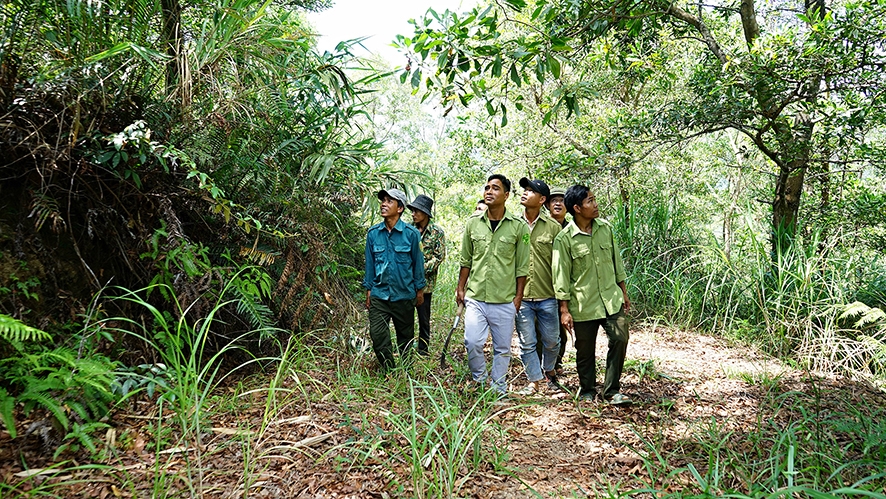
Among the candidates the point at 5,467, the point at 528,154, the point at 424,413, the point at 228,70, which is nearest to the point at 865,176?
the point at 528,154

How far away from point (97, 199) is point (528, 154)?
28.0ft

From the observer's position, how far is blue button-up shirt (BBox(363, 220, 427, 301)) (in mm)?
4426

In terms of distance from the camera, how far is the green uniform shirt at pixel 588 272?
4.12m

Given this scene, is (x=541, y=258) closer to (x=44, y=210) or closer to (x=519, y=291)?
(x=519, y=291)

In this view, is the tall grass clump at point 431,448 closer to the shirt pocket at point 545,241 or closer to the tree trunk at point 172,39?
the shirt pocket at point 545,241

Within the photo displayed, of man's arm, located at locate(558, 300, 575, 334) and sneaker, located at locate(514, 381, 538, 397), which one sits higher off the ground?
man's arm, located at locate(558, 300, 575, 334)

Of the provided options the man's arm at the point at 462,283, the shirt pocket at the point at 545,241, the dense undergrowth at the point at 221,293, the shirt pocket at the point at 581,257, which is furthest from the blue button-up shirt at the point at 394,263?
the shirt pocket at the point at 581,257

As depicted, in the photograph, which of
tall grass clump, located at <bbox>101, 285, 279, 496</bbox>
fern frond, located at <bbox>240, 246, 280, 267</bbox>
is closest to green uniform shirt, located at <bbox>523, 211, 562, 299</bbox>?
fern frond, located at <bbox>240, 246, 280, 267</bbox>

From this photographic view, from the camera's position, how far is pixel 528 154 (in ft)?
35.7

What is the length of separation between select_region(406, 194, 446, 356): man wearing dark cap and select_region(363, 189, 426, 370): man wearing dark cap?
58 cm

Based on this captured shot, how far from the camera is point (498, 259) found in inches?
167

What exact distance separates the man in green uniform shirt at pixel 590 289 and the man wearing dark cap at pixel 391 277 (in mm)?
1231

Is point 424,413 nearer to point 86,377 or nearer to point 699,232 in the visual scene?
point 86,377

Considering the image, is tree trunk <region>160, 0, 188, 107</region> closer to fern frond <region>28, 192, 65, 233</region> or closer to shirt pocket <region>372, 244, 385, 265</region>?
fern frond <region>28, 192, 65, 233</region>
